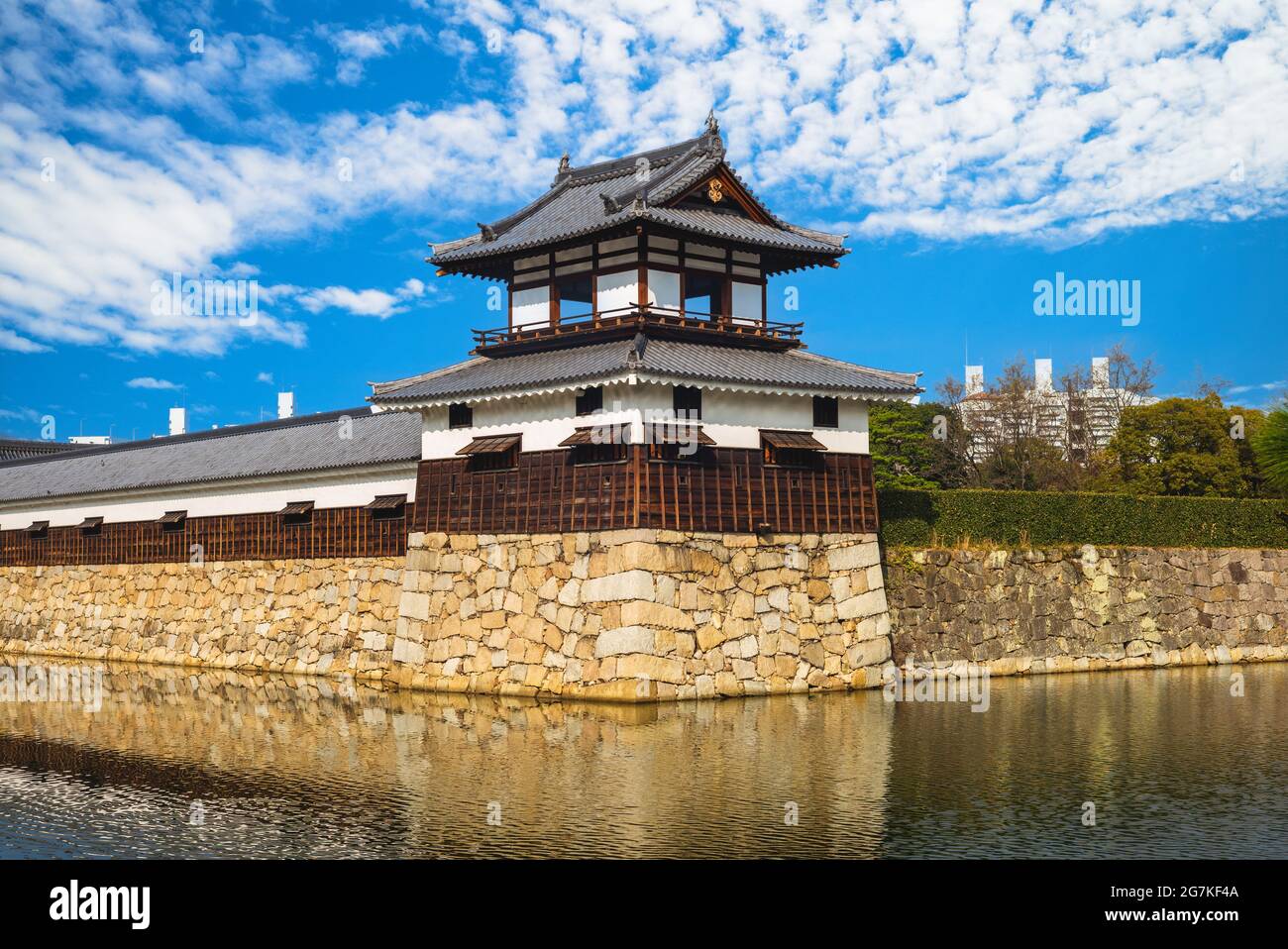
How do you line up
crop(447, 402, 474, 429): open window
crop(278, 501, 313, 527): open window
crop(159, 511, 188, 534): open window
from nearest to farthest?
1. crop(447, 402, 474, 429): open window
2. crop(278, 501, 313, 527): open window
3. crop(159, 511, 188, 534): open window

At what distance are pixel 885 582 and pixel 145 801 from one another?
19114mm

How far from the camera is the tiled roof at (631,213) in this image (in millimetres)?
28703

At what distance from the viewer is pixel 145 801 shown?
16234mm

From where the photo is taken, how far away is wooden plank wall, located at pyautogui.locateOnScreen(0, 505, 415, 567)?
33.2m

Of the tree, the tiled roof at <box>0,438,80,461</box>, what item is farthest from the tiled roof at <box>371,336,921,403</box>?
the tiled roof at <box>0,438,80,461</box>

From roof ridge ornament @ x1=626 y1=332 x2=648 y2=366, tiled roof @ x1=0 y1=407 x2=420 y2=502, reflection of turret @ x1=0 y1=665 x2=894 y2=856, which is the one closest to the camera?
reflection of turret @ x1=0 y1=665 x2=894 y2=856

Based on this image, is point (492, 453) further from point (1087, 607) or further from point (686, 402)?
point (1087, 607)

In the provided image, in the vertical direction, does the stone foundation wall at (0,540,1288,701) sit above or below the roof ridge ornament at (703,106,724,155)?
below

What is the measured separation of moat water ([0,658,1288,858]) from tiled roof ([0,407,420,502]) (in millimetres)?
9710

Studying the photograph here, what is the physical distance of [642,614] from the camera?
1005 inches

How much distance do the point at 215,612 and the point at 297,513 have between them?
170 inches

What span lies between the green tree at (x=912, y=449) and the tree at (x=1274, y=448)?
47.4 ft

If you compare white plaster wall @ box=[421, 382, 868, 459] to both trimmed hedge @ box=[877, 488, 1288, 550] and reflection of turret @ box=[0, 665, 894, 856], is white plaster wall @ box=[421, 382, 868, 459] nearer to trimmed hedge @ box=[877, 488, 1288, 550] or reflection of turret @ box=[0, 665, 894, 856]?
trimmed hedge @ box=[877, 488, 1288, 550]
